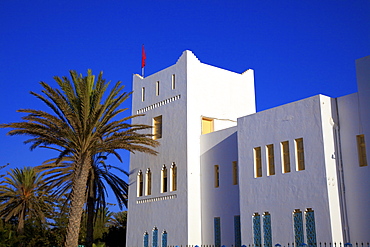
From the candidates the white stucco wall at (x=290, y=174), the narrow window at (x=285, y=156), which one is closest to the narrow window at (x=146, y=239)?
the white stucco wall at (x=290, y=174)

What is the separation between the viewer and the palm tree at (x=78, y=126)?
2086 cm

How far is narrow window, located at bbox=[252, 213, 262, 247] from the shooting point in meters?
18.7

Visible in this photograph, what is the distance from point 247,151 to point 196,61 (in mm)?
6470

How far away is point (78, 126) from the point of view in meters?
20.8

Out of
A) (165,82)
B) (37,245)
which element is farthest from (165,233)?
(37,245)

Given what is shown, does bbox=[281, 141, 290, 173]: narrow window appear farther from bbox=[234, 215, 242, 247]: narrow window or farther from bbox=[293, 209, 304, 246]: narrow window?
bbox=[234, 215, 242, 247]: narrow window

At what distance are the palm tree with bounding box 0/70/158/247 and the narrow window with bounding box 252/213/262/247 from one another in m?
7.03

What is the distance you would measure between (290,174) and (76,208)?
943cm

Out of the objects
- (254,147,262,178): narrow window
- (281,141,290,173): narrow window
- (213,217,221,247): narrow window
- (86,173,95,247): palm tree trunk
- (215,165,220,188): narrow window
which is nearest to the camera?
(281,141,290,173): narrow window

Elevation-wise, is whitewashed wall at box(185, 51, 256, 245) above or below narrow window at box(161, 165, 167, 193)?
above

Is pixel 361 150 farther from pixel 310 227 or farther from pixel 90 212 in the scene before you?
pixel 90 212

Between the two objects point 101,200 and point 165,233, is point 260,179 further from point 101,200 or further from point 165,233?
point 101,200

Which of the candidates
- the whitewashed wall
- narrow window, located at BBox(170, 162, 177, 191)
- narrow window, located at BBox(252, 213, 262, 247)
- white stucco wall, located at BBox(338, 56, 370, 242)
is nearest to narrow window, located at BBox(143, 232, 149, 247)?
narrow window, located at BBox(170, 162, 177, 191)

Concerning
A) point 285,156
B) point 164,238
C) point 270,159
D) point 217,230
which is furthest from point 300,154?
point 164,238
